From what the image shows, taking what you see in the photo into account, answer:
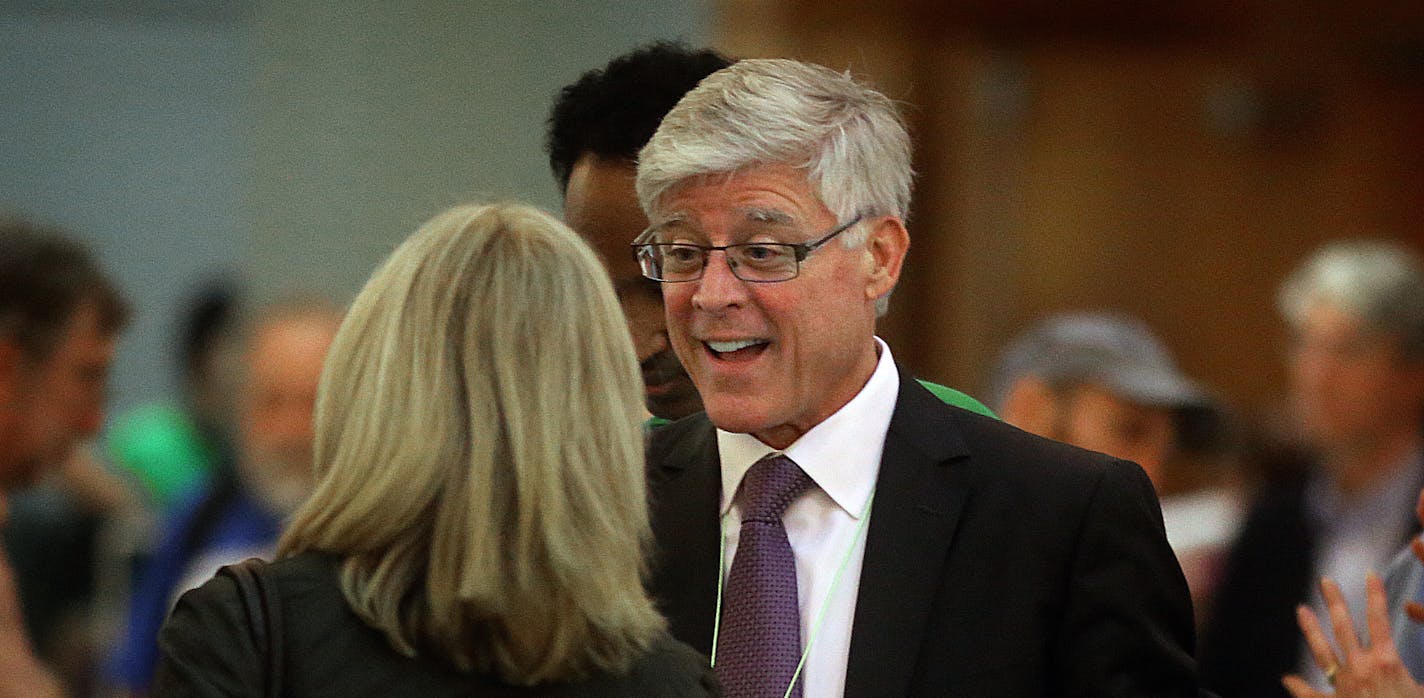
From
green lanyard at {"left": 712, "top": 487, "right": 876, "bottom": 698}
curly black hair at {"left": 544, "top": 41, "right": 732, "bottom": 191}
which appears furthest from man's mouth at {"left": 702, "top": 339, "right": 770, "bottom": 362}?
curly black hair at {"left": 544, "top": 41, "right": 732, "bottom": 191}

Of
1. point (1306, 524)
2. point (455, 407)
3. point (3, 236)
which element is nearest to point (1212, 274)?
point (1306, 524)

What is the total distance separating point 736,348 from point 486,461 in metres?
0.61

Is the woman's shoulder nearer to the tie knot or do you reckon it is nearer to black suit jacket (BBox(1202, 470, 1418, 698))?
the tie knot

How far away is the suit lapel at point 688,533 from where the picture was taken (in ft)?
8.80

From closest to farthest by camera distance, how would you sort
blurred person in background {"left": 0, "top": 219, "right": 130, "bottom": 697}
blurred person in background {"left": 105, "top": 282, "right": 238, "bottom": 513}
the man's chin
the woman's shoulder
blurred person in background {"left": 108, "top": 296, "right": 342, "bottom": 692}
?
1. the woman's shoulder
2. the man's chin
3. blurred person in background {"left": 0, "top": 219, "right": 130, "bottom": 697}
4. blurred person in background {"left": 108, "top": 296, "right": 342, "bottom": 692}
5. blurred person in background {"left": 105, "top": 282, "right": 238, "bottom": 513}

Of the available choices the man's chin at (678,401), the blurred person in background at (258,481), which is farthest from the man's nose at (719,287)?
the blurred person in background at (258,481)

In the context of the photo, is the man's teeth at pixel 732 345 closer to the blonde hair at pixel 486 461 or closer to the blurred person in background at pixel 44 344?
the blonde hair at pixel 486 461

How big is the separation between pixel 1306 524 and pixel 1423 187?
3149 millimetres

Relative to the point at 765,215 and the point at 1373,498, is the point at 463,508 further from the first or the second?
the point at 1373,498

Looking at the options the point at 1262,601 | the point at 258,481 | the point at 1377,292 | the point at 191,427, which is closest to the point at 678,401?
the point at 258,481

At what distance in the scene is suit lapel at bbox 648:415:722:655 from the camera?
2684mm

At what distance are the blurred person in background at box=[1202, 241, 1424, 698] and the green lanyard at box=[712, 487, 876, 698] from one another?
8.88 ft

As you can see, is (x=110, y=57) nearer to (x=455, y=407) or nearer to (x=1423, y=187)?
(x=1423, y=187)

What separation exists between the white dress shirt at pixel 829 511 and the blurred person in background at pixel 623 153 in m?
0.29
